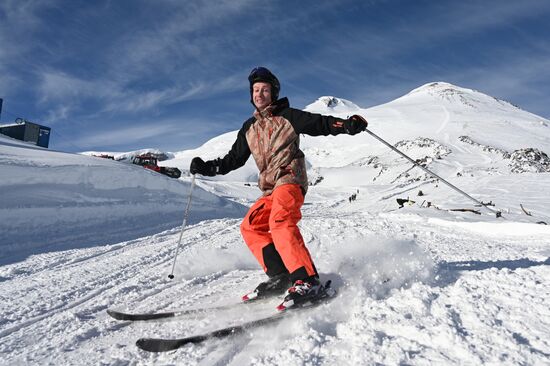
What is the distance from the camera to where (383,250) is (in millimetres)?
3873

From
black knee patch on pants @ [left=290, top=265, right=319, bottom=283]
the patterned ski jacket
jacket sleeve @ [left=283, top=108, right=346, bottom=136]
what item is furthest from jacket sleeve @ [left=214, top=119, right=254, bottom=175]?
black knee patch on pants @ [left=290, top=265, right=319, bottom=283]

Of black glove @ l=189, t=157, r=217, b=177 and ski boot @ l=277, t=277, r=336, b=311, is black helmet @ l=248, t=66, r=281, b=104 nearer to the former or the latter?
black glove @ l=189, t=157, r=217, b=177

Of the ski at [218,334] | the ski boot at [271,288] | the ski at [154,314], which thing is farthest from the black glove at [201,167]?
the ski at [218,334]

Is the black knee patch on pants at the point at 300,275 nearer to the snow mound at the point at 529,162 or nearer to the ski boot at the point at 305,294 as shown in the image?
the ski boot at the point at 305,294

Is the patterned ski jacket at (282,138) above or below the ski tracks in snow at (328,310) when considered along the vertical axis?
above

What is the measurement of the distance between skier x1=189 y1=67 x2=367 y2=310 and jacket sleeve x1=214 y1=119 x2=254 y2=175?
0.07 feet

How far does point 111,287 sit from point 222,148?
108 meters

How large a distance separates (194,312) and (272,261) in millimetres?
768

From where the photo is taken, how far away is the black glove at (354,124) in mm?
3057

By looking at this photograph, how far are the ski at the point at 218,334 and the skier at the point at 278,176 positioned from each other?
6.5 inches

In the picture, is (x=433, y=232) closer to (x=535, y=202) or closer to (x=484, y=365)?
(x=484, y=365)

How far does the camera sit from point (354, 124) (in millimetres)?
3074

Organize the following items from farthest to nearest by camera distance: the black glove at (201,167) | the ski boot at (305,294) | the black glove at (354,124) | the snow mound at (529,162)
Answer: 1. the snow mound at (529,162)
2. the black glove at (201,167)
3. the black glove at (354,124)
4. the ski boot at (305,294)

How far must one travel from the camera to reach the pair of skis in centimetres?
210
